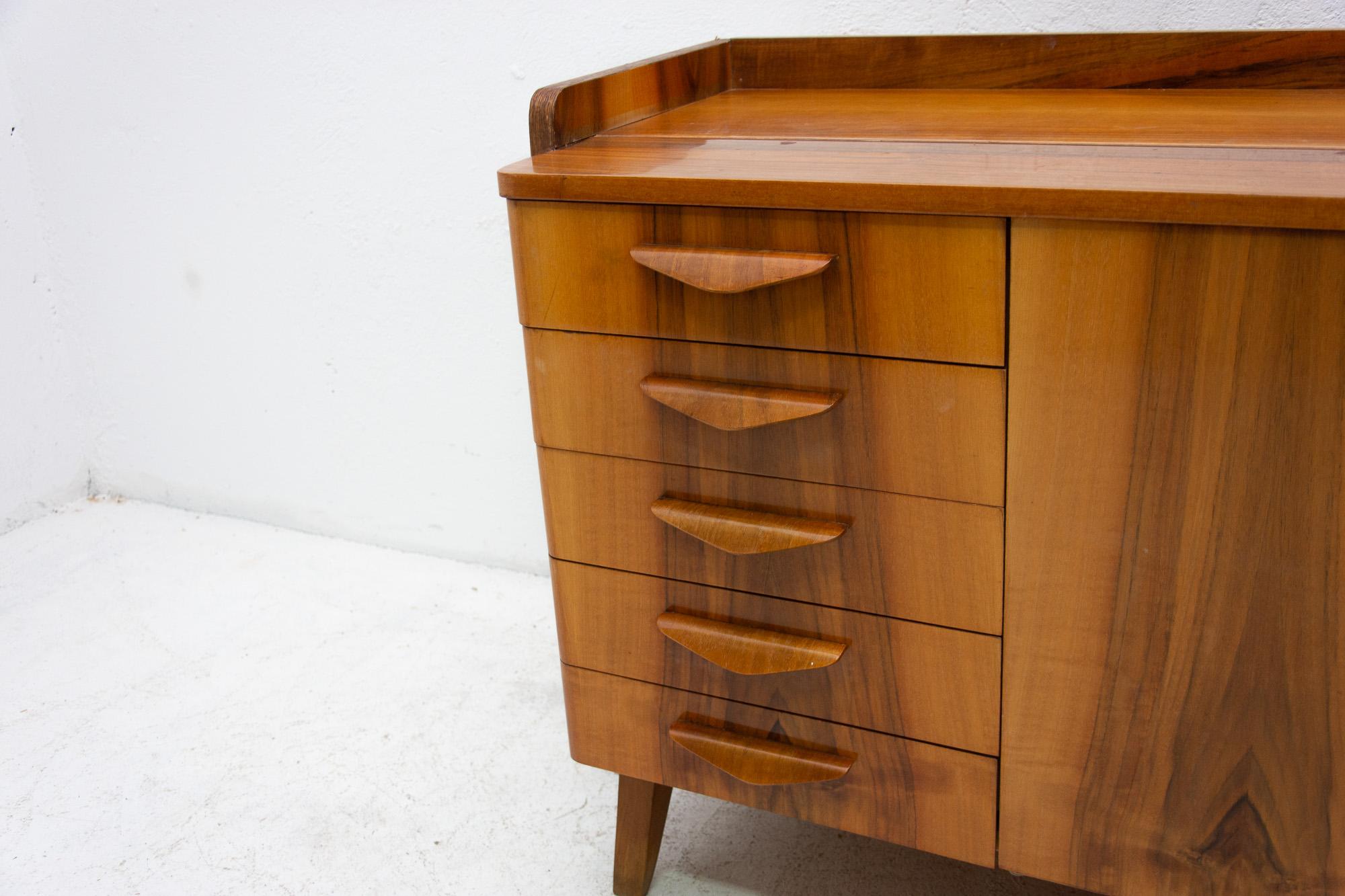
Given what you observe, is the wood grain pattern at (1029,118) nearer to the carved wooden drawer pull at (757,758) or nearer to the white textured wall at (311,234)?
the white textured wall at (311,234)

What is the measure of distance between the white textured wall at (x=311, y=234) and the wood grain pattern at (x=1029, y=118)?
0.25m

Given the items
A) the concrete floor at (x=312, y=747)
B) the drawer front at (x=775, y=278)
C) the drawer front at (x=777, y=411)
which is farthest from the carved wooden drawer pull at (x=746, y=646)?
the concrete floor at (x=312, y=747)

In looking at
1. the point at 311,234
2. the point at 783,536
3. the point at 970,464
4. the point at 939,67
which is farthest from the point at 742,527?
the point at 311,234

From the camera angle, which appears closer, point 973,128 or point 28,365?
point 973,128

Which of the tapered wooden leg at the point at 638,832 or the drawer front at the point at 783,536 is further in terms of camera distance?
the tapered wooden leg at the point at 638,832

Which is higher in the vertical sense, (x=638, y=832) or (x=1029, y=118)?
(x=1029, y=118)

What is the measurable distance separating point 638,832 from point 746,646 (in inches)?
11.8

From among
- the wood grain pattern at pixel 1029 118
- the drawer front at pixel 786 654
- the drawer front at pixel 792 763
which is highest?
the wood grain pattern at pixel 1029 118

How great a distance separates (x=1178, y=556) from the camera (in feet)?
2.39

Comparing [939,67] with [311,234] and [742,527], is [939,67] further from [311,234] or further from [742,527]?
[311,234]

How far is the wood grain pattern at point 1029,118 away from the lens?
0.82 metres

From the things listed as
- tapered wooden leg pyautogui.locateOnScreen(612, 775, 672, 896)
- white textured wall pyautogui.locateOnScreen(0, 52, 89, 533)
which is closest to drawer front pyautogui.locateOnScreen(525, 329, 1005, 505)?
tapered wooden leg pyautogui.locateOnScreen(612, 775, 672, 896)

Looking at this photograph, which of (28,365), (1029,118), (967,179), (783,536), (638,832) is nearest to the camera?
(967,179)

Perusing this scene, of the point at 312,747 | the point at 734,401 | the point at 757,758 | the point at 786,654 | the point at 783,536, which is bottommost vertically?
the point at 312,747
